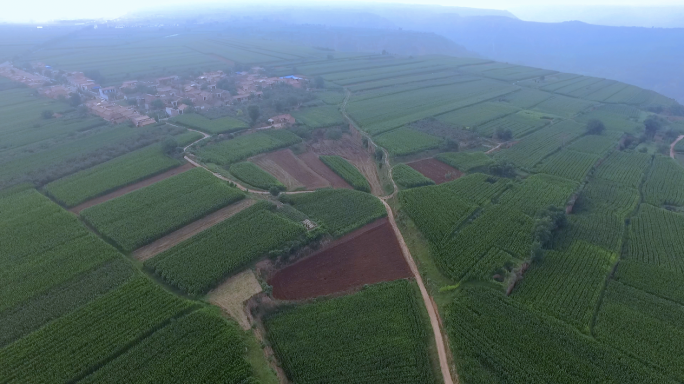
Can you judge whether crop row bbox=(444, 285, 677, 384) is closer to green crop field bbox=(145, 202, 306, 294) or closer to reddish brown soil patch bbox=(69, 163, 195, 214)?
green crop field bbox=(145, 202, 306, 294)

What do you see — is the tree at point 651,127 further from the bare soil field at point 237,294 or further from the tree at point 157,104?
the tree at point 157,104

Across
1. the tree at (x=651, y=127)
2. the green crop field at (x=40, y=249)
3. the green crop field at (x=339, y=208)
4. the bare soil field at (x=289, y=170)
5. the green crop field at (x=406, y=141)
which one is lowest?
the green crop field at (x=40, y=249)

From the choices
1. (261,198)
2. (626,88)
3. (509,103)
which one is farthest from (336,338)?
(626,88)

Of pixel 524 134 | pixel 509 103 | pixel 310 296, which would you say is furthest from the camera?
pixel 509 103

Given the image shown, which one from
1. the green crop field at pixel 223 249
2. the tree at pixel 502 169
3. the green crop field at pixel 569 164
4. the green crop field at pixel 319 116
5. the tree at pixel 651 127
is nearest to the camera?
the green crop field at pixel 223 249

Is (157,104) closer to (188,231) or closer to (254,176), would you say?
(254,176)

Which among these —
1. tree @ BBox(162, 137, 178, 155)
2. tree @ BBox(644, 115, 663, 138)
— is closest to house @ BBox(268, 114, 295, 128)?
tree @ BBox(162, 137, 178, 155)

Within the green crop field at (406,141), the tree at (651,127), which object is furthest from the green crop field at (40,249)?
the tree at (651,127)

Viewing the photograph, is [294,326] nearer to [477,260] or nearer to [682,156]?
[477,260]
